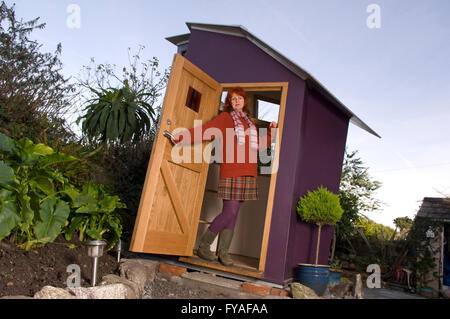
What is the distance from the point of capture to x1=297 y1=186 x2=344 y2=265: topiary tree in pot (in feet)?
13.2

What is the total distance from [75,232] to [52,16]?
4467 mm

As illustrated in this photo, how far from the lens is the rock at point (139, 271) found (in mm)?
3580

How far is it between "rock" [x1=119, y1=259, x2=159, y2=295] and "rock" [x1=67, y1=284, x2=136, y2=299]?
42 centimetres

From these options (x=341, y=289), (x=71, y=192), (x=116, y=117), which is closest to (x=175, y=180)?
(x=71, y=192)

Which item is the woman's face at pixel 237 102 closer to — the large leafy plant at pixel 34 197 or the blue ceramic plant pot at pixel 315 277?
the large leafy plant at pixel 34 197

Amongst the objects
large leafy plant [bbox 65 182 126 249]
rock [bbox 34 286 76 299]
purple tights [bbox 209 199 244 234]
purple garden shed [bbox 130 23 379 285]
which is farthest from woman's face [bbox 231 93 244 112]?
rock [bbox 34 286 76 299]

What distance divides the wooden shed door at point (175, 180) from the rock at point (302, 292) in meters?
1.18

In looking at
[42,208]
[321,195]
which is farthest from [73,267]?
[321,195]

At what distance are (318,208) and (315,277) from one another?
70cm

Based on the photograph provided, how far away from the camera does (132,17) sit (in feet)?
17.3

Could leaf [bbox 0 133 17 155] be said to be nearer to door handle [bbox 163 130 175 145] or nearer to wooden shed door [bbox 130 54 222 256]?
wooden shed door [bbox 130 54 222 256]

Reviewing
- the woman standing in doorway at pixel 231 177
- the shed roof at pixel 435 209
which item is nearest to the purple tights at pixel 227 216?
the woman standing in doorway at pixel 231 177
